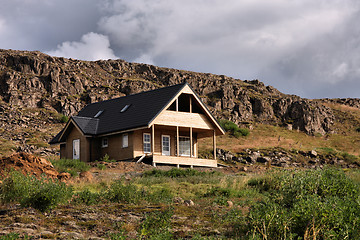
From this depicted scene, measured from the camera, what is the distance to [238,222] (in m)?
11.4

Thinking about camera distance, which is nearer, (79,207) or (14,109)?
(79,207)

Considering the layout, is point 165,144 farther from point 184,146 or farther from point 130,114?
point 130,114

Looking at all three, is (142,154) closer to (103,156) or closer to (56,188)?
(103,156)

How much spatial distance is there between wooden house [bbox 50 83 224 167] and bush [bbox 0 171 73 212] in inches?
806

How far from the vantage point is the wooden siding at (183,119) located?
1409 inches

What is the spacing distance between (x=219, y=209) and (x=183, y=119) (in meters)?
23.1

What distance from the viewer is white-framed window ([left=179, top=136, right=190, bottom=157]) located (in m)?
39.3

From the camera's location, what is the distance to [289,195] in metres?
12.3

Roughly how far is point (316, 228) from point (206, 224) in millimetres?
3248

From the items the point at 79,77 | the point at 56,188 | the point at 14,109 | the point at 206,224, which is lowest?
the point at 206,224

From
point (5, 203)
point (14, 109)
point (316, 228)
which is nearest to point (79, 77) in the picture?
point (14, 109)

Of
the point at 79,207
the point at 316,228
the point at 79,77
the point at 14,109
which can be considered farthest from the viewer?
the point at 79,77

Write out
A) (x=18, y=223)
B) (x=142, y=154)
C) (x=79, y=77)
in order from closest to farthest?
(x=18, y=223) < (x=142, y=154) < (x=79, y=77)

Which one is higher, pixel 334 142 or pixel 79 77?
pixel 79 77
